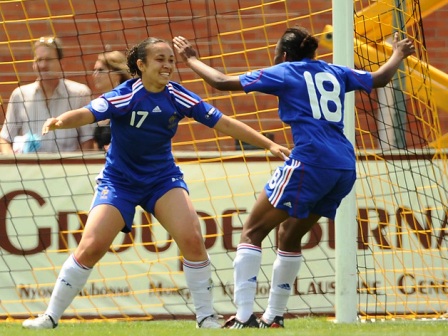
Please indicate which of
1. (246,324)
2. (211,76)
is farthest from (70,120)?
(246,324)

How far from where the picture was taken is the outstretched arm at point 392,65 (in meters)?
7.06

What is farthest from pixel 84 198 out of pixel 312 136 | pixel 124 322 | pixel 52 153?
pixel 312 136

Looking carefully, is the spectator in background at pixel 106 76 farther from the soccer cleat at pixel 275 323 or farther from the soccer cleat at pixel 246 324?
the soccer cleat at pixel 246 324

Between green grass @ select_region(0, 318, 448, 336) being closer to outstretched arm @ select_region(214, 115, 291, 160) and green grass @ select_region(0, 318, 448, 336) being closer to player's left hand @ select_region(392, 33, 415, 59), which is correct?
outstretched arm @ select_region(214, 115, 291, 160)

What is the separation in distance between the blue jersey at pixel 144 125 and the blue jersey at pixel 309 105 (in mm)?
435

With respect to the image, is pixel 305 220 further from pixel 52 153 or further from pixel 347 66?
pixel 52 153

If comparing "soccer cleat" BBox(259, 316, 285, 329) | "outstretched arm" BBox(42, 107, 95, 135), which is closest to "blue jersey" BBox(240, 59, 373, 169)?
"outstretched arm" BBox(42, 107, 95, 135)

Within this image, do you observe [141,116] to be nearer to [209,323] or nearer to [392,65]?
[209,323]

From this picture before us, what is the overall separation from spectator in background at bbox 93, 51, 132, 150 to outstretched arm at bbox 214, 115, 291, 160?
2130mm

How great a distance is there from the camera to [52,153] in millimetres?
9008

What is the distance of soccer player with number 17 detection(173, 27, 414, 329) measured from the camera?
6.80 m

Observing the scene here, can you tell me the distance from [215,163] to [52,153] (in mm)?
1271

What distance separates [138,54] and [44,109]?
2282mm

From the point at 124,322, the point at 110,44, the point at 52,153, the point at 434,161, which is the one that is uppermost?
the point at 110,44
